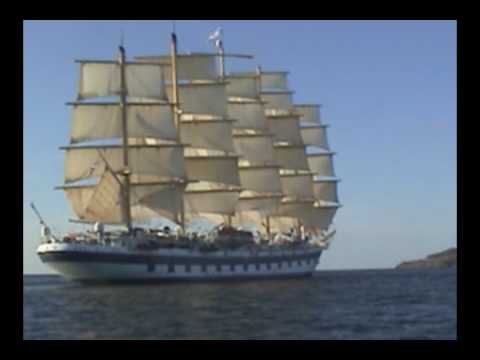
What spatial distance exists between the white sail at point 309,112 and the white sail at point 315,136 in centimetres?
90

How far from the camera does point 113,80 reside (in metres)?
64.4

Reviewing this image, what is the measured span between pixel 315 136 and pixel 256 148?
14829 mm

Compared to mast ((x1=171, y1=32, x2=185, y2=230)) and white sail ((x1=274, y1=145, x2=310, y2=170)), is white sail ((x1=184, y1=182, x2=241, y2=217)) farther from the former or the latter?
white sail ((x1=274, y1=145, x2=310, y2=170))

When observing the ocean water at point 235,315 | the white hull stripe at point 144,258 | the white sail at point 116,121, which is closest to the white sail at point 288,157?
the white hull stripe at point 144,258

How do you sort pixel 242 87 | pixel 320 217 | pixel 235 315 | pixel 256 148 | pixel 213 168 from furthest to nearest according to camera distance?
pixel 320 217 < pixel 242 87 < pixel 256 148 < pixel 213 168 < pixel 235 315

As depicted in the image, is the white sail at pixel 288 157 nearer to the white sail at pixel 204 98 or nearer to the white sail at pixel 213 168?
the white sail at pixel 204 98

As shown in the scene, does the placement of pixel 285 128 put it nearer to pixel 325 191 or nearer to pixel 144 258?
pixel 325 191

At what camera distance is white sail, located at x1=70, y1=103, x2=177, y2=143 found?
2475 inches

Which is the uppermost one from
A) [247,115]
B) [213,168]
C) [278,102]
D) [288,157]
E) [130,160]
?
[278,102]

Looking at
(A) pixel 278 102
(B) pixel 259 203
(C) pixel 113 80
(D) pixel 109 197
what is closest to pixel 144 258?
(D) pixel 109 197

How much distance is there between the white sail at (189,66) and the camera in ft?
241

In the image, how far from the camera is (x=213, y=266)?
67688 mm
